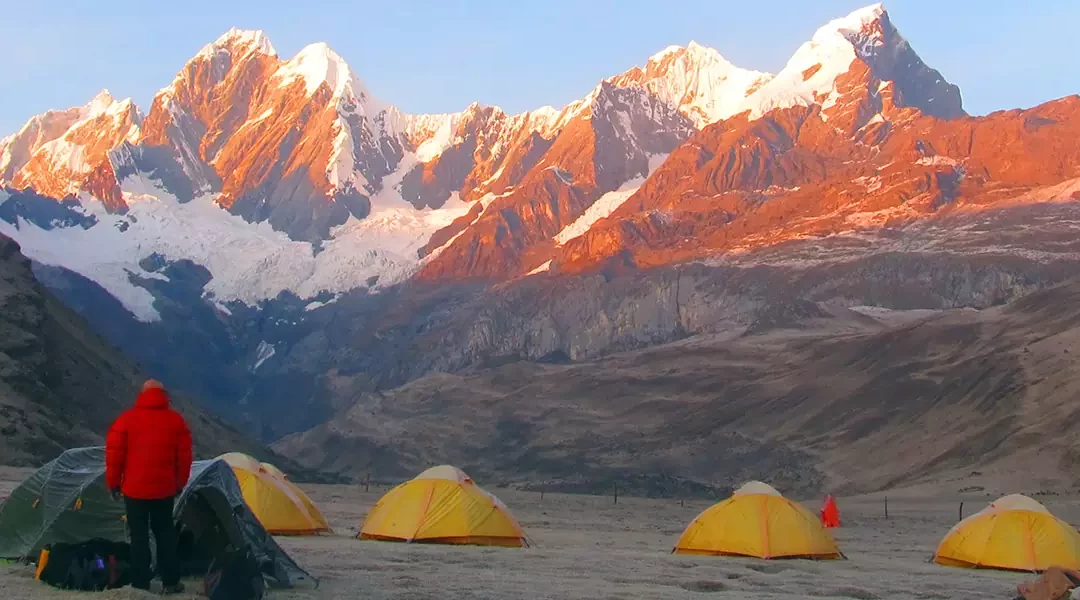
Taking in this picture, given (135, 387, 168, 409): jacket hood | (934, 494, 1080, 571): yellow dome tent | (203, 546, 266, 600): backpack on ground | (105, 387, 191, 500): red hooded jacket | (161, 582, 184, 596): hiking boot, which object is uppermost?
(135, 387, 168, 409): jacket hood

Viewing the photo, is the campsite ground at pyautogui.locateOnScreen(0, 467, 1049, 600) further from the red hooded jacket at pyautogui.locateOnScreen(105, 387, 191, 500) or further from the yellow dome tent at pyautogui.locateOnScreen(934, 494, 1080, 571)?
the red hooded jacket at pyautogui.locateOnScreen(105, 387, 191, 500)

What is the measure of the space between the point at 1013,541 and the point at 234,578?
18.2 m

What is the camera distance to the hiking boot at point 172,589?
1455 centimetres

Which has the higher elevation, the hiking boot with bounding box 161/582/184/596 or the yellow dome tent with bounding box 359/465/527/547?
the yellow dome tent with bounding box 359/465/527/547

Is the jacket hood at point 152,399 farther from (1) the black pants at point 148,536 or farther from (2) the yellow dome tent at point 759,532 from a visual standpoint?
(2) the yellow dome tent at point 759,532

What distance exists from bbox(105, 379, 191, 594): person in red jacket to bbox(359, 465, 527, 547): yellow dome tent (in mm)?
12609

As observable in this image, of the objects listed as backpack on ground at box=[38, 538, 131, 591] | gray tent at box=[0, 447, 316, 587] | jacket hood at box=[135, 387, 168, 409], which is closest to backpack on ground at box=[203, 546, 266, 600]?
backpack on ground at box=[38, 538, 131, 591]

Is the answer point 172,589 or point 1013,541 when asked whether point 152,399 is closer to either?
point 172,589

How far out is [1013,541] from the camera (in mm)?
27047

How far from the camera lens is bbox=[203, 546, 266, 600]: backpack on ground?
14.3 m

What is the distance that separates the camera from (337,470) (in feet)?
471

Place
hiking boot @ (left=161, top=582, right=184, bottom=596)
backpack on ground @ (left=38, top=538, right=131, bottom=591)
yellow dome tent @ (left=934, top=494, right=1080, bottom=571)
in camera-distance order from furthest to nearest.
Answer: yellow dome tent @ (left=934, top=494, right=1080, bottom=571), backpack on ground @ (left=38, top=538, right=131, bottom=591), hiking boot @ (left=161, top=582, right=184, bottom=596)

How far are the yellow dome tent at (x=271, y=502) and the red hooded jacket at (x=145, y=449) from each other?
14.3m

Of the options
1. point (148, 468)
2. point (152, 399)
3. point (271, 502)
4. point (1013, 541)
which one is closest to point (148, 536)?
point (148, 468)
